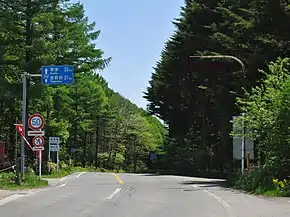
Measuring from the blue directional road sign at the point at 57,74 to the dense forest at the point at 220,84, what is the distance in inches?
362

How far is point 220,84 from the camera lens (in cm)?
4097

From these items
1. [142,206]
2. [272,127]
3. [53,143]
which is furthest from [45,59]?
[142,206]

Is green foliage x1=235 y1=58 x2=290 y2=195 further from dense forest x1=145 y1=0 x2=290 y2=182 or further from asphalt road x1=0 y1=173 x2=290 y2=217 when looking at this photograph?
asphalt road x1=0 y1=173 x2=290 y2=217

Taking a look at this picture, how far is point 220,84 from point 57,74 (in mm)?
14914

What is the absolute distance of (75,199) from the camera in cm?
2014

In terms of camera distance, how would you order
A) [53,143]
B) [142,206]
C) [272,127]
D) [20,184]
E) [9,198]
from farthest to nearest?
1. [53,143]
2. [20,184]
3. [272,127]
4. [9,198]
5. [142,206]

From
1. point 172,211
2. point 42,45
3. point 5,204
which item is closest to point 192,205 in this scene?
point 172,211

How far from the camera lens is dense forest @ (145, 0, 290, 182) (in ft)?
83.5

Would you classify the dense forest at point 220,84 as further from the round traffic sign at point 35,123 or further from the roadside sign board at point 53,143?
the roadside sign board at point 53,143

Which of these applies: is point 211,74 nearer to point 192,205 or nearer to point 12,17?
point 12,17

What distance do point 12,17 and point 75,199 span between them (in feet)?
72.2

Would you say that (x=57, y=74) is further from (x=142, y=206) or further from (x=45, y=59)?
(x=142, y=206)

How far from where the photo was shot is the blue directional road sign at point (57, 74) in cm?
3000

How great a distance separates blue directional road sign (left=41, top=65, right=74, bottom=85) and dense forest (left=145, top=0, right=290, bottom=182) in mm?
9194
